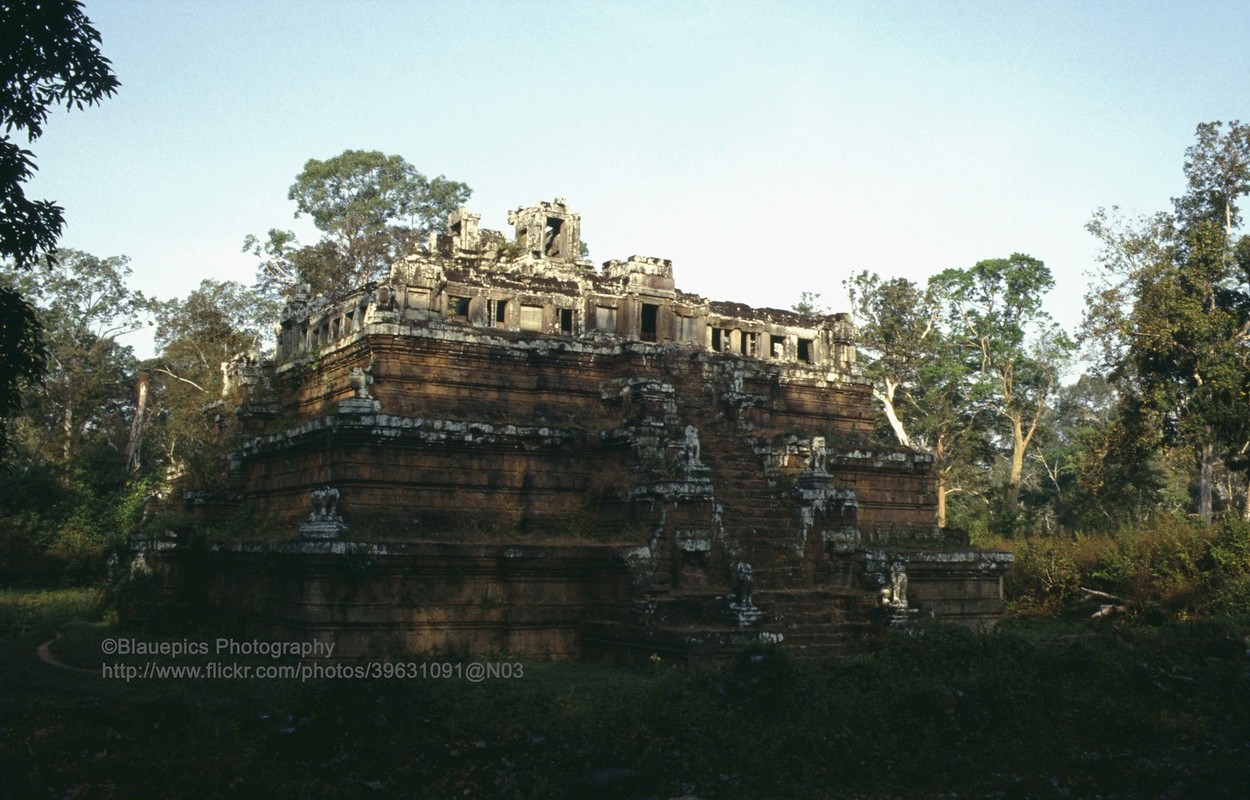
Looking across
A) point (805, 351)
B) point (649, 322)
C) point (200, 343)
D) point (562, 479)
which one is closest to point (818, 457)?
point (562, 479)

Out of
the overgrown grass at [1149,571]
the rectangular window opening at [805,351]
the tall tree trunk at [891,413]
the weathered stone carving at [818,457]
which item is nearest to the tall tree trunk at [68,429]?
the tall tree trunk at [891,413]

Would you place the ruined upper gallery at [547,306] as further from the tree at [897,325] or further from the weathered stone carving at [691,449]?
the tree at [897,325]

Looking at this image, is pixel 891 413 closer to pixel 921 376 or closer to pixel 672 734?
pixel 921 376

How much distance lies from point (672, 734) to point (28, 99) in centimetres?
1112

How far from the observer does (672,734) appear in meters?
12.6

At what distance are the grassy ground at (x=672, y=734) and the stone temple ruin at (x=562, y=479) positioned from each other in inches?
125

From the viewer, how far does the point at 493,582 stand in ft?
64.2

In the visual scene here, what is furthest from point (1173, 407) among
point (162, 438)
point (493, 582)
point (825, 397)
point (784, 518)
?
point (162, 438)

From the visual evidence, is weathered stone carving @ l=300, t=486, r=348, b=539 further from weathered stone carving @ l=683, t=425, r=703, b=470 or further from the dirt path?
weathered stone carving @ l=683, t=425, r=703, b=470

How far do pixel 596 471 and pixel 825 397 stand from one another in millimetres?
7849

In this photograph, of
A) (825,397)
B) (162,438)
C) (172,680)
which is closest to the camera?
(172,680)

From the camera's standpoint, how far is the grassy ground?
1112 centimetres

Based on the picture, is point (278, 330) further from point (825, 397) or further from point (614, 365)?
point (825, 397)

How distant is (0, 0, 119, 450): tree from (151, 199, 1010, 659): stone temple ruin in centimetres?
565
